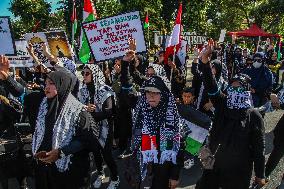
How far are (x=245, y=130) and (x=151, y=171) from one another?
964mm

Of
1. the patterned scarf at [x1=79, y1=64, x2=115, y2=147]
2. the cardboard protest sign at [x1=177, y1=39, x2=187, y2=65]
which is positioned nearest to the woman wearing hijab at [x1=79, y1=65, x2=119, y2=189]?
the patterned scarf at [x1=79, y1=64, x2=115, y2=147]

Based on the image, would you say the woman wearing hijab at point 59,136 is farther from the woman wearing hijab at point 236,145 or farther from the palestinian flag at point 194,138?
the woman wearing hijab at point 236,145

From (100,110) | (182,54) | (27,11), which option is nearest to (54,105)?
(100,110)

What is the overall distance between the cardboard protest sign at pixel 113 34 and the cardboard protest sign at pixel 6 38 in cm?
115

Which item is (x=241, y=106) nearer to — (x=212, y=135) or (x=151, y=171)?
(x=212, y=135)

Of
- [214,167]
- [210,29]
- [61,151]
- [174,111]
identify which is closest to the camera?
[61,151]

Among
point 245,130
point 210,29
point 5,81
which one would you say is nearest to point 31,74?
point 5,81

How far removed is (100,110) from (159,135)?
200 centimetres

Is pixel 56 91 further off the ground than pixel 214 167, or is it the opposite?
pixel 56 91

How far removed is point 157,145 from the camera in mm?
3895

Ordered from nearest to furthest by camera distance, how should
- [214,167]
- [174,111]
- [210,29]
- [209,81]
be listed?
1. [174,111]
2. [214,167]
3. [209,81]
4. [210,29]

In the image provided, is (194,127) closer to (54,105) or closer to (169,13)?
(54,105)

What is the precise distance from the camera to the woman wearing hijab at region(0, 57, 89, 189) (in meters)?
3.52

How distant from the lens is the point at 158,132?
12.7 ft
